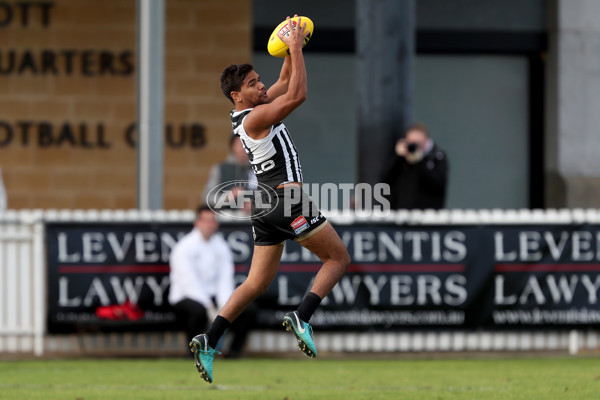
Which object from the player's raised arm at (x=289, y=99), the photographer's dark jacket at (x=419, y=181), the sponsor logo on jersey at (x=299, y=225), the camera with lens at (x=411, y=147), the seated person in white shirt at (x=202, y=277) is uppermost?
the player's raised arm at (x=289, y=99)

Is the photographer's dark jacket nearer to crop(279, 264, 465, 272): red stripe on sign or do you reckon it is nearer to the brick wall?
crop(279, 264, 465, 272): red stripe on sign

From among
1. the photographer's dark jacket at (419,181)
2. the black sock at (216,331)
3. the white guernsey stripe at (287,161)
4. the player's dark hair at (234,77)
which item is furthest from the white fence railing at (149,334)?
the player's dark hair at (234,77)

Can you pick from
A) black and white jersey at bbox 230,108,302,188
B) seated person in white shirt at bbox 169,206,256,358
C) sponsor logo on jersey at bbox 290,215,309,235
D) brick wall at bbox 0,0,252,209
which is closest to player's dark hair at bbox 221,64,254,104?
black and white jersey at bbox 230,108,302,188

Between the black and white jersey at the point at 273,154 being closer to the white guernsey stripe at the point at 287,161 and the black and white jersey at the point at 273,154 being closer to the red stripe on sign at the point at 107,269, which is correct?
the white guernsey stripe at the point at 287,161

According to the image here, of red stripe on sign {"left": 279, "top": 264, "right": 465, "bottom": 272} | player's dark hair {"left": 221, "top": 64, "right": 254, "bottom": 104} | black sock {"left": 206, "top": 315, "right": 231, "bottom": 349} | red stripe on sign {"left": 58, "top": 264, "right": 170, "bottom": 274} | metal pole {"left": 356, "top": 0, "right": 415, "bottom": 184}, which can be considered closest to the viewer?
player's dark hair {"left": 221, "top": 64, "right": 254, "bottom": 104}

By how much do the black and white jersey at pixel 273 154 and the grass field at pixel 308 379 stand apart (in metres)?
1.92

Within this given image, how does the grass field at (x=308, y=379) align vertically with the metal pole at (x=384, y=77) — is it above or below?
below

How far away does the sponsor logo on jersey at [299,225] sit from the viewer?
782cm

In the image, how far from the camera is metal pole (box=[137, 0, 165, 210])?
13.4 metres

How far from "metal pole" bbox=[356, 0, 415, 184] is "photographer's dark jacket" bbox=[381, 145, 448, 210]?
2.53 ft

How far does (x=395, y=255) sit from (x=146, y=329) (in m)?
2.73

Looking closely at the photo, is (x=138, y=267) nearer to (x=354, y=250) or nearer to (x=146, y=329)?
(x=146, y=329)

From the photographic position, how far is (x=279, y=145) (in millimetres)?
7879

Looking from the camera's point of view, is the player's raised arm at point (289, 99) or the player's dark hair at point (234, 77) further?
the player's dark hair at point (234, 77)
